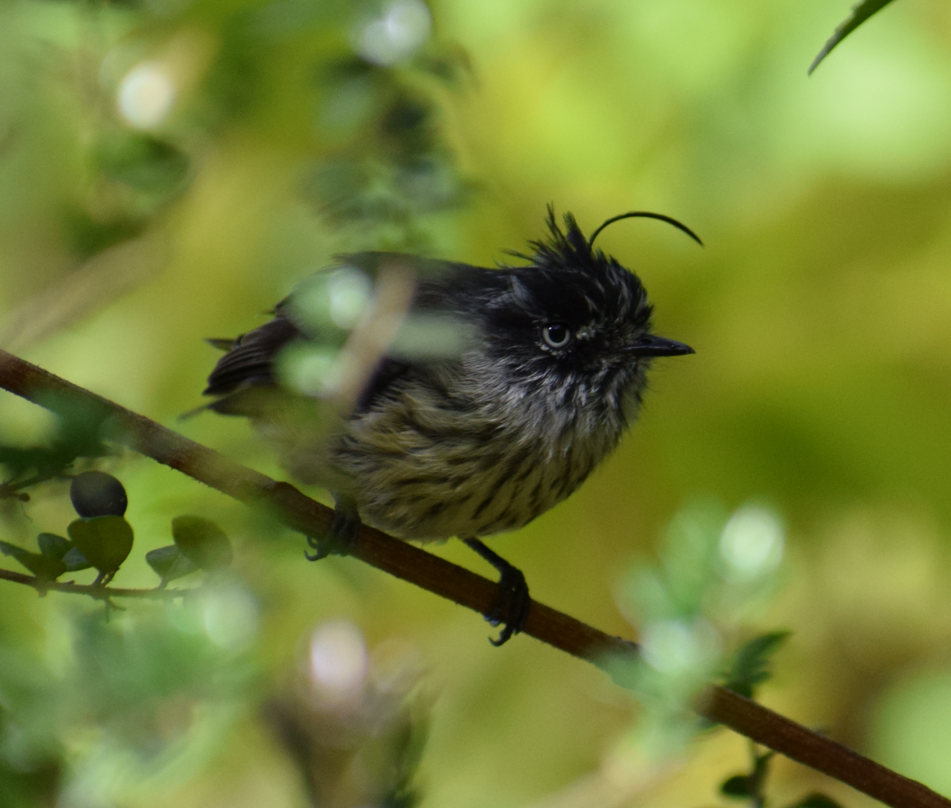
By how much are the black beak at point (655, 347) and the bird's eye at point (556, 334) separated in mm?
137

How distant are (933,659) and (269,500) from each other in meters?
2.22

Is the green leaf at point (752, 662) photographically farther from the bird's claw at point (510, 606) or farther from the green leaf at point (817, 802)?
the bird's claw at point (510, 606)

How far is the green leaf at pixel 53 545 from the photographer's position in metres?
1.07

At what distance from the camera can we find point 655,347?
7.50ft

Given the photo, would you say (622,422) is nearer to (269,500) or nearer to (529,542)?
(529,542)

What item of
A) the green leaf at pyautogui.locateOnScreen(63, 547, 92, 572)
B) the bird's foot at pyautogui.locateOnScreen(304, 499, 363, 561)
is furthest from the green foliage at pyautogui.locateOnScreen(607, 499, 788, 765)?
the green leaf at pyautogui.locateOnScreen(63, 547, 92, 572)

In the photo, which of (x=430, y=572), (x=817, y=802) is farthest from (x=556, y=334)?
(x=817, y=802)

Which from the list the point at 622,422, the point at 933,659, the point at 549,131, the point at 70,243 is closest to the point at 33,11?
the point at 70,243

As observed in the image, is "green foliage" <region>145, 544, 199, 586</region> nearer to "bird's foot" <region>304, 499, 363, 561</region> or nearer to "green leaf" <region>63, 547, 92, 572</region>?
"green leaf" <region>63, 547, 92, 572</region>

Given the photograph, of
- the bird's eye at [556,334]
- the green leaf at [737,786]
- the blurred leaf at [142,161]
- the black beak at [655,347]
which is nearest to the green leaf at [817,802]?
the green leaf at [737,786]

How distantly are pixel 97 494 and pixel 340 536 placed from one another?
685mm

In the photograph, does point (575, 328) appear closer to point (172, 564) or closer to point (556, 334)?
Result: point (556, 334)

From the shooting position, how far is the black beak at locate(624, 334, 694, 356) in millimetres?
2250

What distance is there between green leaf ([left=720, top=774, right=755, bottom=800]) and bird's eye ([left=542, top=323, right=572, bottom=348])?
1142mm
